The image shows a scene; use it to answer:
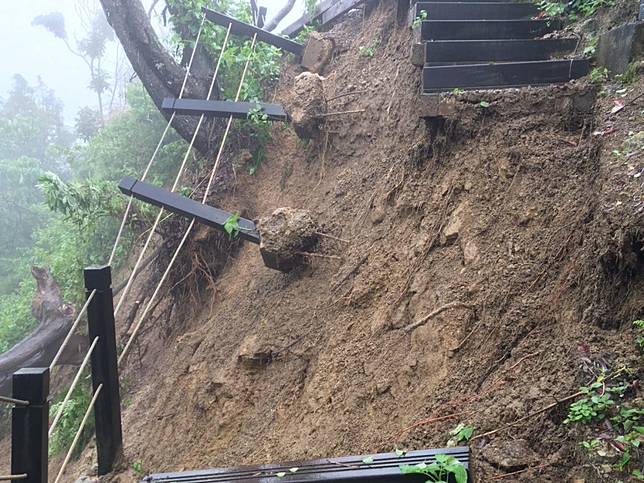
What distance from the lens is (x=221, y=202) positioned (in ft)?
20.4

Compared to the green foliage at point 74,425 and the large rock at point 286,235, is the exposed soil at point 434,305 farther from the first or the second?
the green foliage at point 74,425

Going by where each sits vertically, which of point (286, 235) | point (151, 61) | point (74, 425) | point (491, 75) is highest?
point (151, 61)

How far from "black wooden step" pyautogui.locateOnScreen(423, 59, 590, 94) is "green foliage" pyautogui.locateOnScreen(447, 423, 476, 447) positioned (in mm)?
2499

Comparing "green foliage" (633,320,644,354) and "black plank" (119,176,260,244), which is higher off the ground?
"black plank" (119,176,260,244)

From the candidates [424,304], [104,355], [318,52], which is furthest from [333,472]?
[318,52]

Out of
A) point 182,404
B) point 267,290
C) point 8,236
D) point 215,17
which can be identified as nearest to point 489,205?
point 267,290

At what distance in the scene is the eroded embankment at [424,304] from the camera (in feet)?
7.93

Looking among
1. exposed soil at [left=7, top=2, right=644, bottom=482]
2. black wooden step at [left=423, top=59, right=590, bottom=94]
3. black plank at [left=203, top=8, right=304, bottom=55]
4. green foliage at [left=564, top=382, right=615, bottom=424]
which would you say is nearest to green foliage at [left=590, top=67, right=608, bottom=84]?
exposed soil at [left=7, top=2, right=644, bottom=482]

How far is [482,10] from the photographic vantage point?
4.67 meters

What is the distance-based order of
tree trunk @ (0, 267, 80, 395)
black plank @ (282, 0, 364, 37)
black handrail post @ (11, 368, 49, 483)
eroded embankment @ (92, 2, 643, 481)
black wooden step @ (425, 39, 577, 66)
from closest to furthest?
eroded embankment @ (92, 2, 643, 481) → black handrail post @ (11, 368, 49, 483) → black wooden step @ (425, 39, 577, 66) → tree trunk @ (0, 267, 80, 395) → black plank @ (282, 0, 364, 37)

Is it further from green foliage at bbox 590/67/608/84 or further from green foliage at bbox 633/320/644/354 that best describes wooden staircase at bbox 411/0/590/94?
green foliage at bbox 633/320/644/354

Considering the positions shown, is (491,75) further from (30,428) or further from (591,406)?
(30,428)

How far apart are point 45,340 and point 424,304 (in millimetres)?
6189

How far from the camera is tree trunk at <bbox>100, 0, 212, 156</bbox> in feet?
21.9
